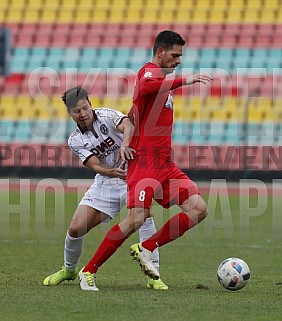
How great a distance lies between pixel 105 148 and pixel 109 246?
996mm

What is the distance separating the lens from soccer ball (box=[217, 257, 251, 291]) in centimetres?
760

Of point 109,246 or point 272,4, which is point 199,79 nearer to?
point 109,246

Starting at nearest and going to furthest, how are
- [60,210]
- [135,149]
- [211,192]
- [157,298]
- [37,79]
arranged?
[157,298], [135,149], [60,210], [211,192], [37,79]

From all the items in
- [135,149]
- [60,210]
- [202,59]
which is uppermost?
[202,59]

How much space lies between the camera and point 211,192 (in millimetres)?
19203

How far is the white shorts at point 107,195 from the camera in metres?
8.20

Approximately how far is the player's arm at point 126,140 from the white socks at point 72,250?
1.01m

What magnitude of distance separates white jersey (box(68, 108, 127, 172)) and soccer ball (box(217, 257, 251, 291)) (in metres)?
1.48

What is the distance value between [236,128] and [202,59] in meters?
→ 2.83

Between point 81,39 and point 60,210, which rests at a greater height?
point 81,39

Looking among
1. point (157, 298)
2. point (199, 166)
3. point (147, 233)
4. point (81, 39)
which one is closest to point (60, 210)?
point (199, 166)

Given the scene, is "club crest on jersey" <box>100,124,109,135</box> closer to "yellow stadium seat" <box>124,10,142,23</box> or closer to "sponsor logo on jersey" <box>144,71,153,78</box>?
"sponsor logo on jersey" <box>144,71,153,78</box>

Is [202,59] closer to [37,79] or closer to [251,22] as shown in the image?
[251,22]

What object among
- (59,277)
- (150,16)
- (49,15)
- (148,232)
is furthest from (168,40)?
(49,15)
